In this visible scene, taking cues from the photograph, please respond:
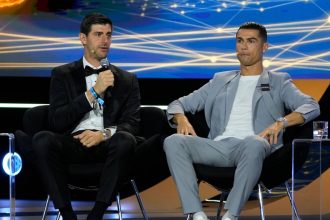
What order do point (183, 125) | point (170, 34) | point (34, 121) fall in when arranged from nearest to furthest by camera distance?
point (183, 125), point (34, 121), point (170, 34)

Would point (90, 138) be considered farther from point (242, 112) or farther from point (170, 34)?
point (170, 34)

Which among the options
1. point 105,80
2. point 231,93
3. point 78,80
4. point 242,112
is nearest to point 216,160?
point 242,112

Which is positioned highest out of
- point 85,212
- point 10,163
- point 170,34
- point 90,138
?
point 170,34

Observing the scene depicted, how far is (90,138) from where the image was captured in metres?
4.40

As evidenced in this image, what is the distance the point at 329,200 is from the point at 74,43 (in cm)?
261

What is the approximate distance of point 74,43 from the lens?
6098 millimetres

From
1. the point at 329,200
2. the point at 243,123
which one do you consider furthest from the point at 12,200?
the point at 329,200

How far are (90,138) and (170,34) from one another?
1970 millimetres

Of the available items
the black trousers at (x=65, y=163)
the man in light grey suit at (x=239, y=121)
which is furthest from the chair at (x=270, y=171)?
the black trousers at (x=65, y=163)

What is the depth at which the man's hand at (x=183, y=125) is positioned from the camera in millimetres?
4430

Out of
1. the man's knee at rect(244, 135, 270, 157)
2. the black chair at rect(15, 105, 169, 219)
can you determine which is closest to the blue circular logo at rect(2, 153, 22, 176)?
the black chair at rect(15, 105, 169, 219)

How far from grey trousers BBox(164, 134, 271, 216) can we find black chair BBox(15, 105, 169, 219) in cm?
14

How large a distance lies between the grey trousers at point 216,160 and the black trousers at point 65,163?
0.25 m

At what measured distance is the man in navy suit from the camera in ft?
13.7
